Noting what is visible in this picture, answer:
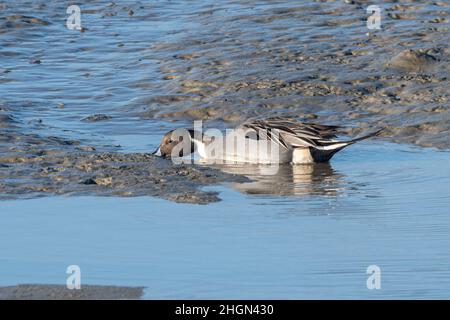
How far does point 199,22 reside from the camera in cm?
1459

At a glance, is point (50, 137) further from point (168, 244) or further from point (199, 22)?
point (199, 22)

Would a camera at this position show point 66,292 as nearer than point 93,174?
Yes

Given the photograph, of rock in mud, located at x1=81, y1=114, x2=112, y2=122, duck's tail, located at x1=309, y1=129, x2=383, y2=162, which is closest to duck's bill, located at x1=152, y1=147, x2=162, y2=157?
duck's tail, located at x1=309, y1=129, x2=383, y2=162

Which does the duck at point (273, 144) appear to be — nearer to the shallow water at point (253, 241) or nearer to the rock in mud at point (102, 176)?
the rock in mud at point (102, 176)

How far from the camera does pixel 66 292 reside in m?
5.89

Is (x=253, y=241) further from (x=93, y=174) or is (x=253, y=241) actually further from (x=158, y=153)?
(x=158, y=153)

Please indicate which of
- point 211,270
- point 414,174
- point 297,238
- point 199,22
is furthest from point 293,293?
point 199,22

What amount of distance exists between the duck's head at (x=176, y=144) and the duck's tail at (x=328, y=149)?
112cm

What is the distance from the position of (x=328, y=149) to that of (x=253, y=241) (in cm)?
273

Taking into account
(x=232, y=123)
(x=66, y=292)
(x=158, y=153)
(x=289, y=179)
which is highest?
(x=232, y=123)

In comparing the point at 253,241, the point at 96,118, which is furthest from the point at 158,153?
the point at 253,241

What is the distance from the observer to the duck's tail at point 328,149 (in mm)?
9484

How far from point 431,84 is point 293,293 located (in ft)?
19.9
